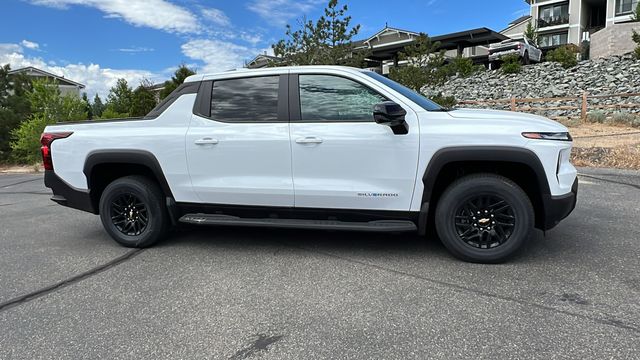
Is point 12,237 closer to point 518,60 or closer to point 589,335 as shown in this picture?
point 589,335

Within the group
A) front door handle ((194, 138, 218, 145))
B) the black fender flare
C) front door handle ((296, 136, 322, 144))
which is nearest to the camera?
front door handle ((296, 136, 322, 144))

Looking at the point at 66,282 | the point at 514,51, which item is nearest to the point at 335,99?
the point at 66,282

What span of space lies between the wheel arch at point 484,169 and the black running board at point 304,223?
0.76 feet

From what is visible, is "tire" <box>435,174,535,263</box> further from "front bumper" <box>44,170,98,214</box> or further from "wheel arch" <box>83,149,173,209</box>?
"front bumper" <box>44,170,98,214</box>

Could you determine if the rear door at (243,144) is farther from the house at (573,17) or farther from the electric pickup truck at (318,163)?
the house at (573,17)

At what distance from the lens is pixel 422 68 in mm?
16656

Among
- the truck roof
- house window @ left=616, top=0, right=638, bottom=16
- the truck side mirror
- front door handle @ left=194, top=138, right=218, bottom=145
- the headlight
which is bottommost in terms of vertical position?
the headlight

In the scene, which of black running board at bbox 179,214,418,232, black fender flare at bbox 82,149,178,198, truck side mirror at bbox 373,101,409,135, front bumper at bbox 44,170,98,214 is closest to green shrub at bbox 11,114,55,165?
front bumper at bbox 44,170,98,214

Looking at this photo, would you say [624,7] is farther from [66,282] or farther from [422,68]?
[66,282]

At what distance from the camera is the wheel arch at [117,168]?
459 centimetres

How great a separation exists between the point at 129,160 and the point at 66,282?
1.33 m

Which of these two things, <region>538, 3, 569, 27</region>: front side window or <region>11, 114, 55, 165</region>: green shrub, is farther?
<region>538, 3, 569, 27</region>: front side window

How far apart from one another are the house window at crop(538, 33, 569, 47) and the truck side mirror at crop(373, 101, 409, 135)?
52733 mm

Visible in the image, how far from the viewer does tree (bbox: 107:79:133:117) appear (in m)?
25.8
